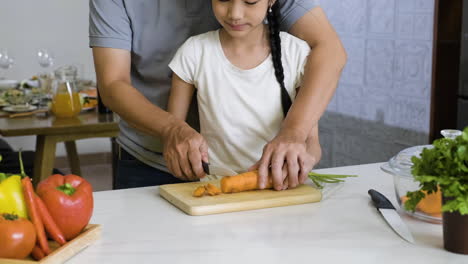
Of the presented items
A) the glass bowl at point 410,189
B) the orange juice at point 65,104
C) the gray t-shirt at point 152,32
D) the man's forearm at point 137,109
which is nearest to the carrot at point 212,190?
the man's forearm at point 137,109

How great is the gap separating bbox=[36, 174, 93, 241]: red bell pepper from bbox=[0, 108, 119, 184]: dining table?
195cm

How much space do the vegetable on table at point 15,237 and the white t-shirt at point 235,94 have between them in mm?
779

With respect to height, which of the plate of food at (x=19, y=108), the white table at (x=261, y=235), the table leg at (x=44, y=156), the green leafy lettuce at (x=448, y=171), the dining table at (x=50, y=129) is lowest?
the table leg at (x=44, y=156)

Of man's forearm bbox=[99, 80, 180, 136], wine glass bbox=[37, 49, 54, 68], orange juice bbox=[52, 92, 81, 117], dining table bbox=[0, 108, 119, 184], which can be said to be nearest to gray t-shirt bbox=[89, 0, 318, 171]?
man's forearm bbox=[99, 80, 180, 136]

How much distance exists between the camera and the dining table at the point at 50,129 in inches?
126

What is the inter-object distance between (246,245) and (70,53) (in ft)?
15.7

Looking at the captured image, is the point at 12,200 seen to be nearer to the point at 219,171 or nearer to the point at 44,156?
the point at 219,171

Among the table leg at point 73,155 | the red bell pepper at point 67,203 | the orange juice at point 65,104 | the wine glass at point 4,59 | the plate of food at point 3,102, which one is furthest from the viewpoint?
the table leg at point 73,155

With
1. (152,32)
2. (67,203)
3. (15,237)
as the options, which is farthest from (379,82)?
(15,237)

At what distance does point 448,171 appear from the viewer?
1184 millimetres

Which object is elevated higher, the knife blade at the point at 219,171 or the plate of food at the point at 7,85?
the knife blade at the point at 219,171

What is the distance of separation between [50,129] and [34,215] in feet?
6.84

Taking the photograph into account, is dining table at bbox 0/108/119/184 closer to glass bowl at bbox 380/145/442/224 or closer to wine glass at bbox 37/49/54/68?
wine glass at bbox 37/49/54/68

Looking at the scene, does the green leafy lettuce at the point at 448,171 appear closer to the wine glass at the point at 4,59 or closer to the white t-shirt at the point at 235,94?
the white t-shirt at the point at 235,94
